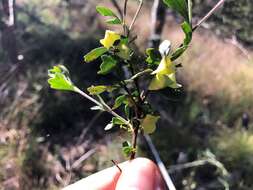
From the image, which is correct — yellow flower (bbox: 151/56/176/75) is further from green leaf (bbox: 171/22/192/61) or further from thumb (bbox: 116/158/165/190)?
thumb (bbox: 116/158/165/190)

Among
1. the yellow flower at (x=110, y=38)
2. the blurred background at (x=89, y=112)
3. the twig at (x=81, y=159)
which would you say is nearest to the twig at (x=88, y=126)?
the blurred background at (x=89, y=112)

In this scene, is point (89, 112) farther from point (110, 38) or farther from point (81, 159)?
point (110, 38)

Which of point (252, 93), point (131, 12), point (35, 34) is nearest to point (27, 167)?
point (35, 34)

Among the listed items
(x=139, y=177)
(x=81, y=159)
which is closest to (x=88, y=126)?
(x=81, y=159)

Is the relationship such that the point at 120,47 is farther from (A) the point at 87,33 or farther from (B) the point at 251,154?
(A) the point at 87,33

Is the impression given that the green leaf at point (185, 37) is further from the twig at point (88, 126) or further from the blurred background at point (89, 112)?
the twig at point (88, 126)

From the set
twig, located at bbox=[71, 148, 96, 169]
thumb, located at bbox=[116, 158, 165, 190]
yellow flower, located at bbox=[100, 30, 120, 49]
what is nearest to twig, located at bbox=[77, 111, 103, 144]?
twig, located at bbox=[71, 148, 96, 169]
